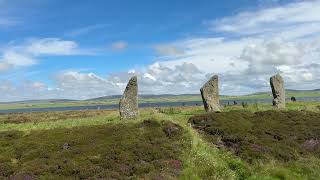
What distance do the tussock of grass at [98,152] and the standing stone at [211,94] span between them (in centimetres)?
1245

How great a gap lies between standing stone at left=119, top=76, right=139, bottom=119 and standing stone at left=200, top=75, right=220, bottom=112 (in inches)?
369


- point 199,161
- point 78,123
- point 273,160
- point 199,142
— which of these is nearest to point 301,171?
point 273,160

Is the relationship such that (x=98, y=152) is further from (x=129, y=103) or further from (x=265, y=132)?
(x=265, y=132)

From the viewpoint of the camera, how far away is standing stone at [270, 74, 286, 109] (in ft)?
180

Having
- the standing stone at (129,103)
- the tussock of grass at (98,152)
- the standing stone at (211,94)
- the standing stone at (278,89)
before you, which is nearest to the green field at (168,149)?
the tussock of grass at (98,152)

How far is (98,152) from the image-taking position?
30141mm

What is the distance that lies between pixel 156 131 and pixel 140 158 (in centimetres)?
744

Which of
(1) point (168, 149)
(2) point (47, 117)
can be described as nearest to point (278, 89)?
(1) point (168, 149)

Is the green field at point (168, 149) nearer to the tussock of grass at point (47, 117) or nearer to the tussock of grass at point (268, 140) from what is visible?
the tussock of grass at point (268, 140)

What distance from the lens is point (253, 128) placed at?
39.5 m

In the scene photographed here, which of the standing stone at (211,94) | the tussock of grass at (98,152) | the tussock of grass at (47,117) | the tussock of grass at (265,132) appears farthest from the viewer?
the tussock of grass at (47,117)

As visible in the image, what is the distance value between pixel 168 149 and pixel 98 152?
505cm

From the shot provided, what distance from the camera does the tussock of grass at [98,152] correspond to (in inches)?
1014

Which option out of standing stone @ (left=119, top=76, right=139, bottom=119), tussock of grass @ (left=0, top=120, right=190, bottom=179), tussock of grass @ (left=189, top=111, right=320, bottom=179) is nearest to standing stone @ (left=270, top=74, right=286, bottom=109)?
tussock of grass @ (left=189, top=111, right=320, bottom=179)
